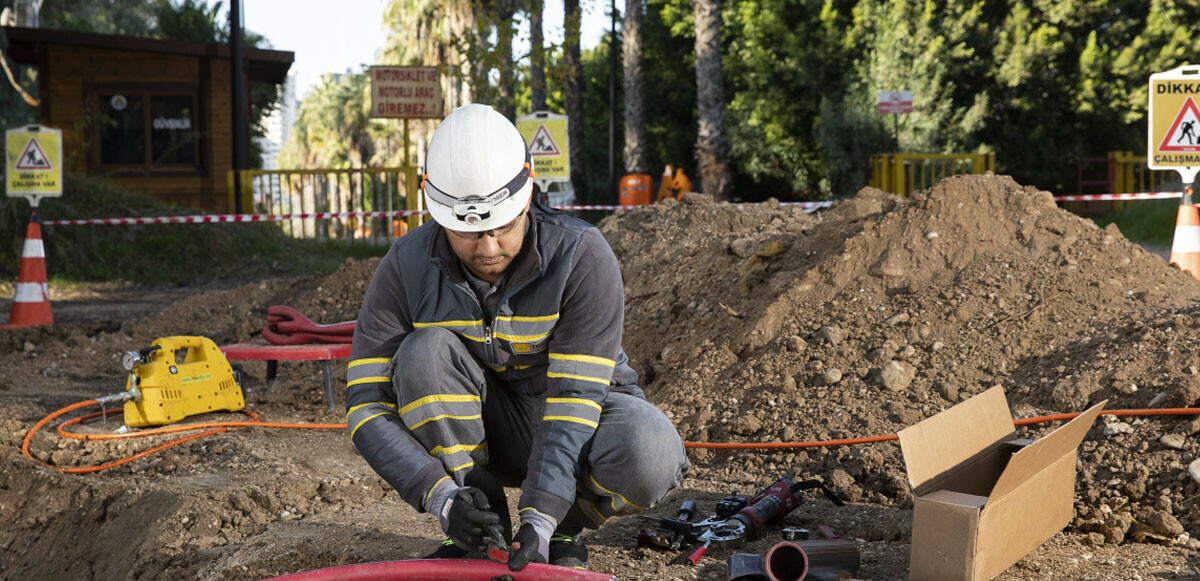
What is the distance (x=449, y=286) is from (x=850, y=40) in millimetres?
21117

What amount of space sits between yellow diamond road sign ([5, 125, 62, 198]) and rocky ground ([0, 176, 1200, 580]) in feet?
9.17

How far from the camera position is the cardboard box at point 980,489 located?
2.90 metres

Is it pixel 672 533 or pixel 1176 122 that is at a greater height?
pixel 1176 122

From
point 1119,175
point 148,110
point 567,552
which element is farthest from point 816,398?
point 1119,175

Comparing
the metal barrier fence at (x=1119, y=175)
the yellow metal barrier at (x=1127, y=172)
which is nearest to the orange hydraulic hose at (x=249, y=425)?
the metal barrier fence at (x=1119, y=175)

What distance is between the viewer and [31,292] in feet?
29.1

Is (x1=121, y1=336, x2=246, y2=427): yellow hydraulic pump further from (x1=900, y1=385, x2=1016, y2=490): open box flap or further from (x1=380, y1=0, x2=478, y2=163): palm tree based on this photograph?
(x1=380, y1=0, x2=478, y2=163): palm tree

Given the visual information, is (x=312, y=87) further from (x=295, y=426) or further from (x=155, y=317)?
(x=295, y=426)

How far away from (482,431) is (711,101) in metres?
14.8

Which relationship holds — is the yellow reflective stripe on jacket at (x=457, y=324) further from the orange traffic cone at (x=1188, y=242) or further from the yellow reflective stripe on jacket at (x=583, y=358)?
the orange traffic cone at (x=1188, y=242)

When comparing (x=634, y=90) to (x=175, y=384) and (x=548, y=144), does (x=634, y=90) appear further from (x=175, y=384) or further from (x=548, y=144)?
(x=175, y=384)

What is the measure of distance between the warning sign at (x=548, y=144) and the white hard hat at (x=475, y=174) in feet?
21.7

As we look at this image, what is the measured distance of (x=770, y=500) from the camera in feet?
12.1

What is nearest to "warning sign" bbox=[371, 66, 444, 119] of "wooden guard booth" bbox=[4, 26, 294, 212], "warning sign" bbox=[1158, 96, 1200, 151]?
"wooden guard booth" bbox=[4, 26, 294, 212]
